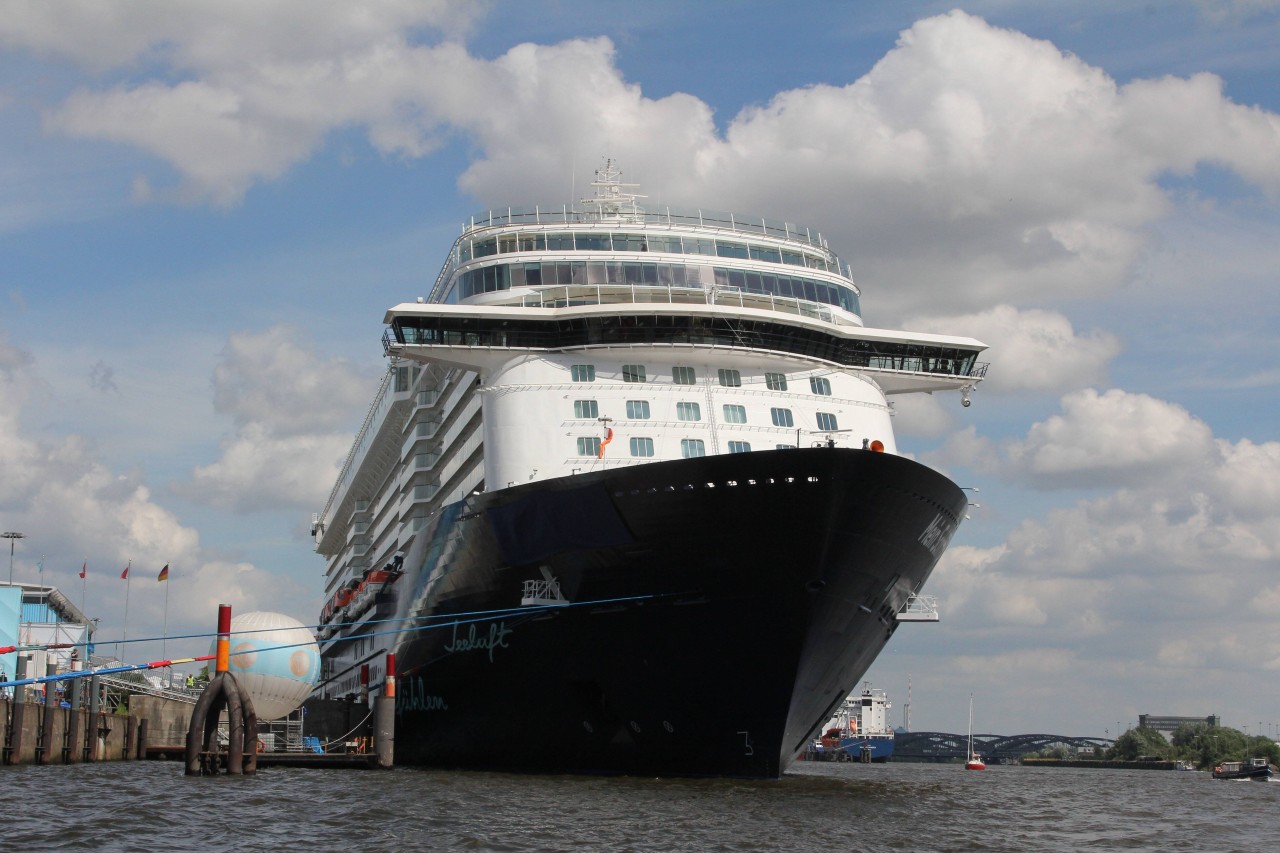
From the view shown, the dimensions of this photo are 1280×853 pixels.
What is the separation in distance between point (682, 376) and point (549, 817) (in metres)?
13.3

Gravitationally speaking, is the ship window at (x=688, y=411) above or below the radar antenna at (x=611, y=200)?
below

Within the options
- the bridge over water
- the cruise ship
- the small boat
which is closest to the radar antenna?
the cruise ship

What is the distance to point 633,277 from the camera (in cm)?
3484

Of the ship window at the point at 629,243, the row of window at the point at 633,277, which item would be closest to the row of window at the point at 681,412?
the row of window at the point at 633,277

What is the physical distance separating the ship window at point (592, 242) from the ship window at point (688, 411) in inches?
224

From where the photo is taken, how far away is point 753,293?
34938 mm

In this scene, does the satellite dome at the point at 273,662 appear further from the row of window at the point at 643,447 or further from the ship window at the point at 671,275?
the ship window at the point at 671,275

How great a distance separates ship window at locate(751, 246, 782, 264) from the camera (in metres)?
36.3

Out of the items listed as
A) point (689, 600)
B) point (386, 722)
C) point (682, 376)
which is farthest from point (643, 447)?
point (386, 722)

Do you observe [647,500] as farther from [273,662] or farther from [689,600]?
[273,662]

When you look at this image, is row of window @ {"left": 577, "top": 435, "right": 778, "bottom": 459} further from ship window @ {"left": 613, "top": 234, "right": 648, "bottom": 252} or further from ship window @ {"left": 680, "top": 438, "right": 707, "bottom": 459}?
ship window @ {"left": 613, "top": 234, "right": 648, "bottom": 252}

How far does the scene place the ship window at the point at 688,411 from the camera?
31906 millimetres

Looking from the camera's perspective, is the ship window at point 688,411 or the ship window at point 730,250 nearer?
the ship window at point 688,411

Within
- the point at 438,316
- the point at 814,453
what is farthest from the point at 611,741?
the point at 438,316
